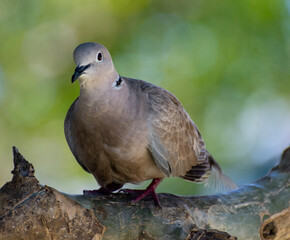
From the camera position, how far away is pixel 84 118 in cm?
351

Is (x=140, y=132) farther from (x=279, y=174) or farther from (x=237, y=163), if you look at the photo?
(x=237, y=163)

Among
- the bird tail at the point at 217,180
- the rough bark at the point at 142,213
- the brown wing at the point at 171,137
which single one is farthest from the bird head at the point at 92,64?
the bird tail at the point at 217,180

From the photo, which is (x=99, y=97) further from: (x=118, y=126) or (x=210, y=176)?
(x=210, y=176)

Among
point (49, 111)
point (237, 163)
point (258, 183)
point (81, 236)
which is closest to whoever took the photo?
point (81, 236)

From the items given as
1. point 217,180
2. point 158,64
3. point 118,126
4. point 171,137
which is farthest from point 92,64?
point 158,64

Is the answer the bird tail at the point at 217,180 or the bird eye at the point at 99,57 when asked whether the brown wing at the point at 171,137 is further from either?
the bird eye at the point at 99,57

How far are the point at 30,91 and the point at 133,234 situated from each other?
13.7ft

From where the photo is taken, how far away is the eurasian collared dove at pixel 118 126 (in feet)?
11.4

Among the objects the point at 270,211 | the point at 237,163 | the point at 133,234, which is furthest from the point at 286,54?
the point at 133,234

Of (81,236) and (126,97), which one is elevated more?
(126,97)

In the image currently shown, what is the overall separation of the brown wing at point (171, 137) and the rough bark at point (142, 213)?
1.41 ft

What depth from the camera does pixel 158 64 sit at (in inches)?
277

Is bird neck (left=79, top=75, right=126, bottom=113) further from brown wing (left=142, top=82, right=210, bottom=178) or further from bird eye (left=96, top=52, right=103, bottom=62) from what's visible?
brown wing (left=142, top=82, right=210, bottom=178)

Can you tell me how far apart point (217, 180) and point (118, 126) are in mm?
1635
